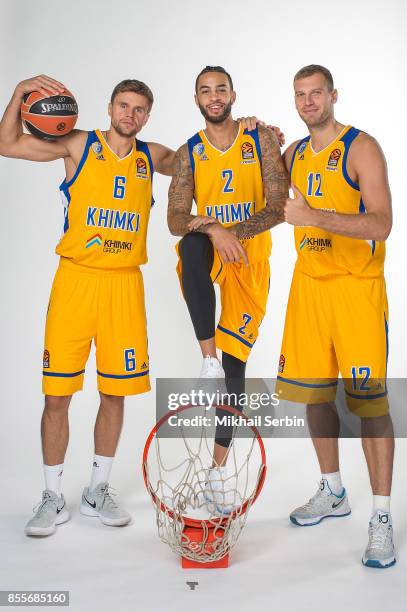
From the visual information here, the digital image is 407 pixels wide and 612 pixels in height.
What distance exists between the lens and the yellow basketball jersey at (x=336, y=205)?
4.57m

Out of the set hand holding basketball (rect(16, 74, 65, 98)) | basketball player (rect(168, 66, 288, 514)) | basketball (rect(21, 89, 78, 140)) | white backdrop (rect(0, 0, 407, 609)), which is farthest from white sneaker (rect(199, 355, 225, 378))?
white backdrop (rect(0, 0, 407, 609))

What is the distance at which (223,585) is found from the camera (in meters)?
4.13

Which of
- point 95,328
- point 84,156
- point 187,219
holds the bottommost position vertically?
point 95,328

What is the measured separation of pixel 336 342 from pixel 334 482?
0.95m

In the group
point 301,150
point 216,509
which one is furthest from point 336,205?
point 216,509

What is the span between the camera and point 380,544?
4.38 m

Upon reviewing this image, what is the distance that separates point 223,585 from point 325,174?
2144mm

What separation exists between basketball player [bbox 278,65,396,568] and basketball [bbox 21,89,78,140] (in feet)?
4.09

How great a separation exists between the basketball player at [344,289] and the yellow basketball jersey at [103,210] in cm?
92

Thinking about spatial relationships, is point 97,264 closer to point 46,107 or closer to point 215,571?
point 46,107

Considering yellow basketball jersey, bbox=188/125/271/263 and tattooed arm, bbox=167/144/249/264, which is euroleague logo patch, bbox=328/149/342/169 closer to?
yellow basketball jersey, bbox=188/125/271/263

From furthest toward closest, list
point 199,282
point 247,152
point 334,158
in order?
point 247,152 < point 334,158 < point 199,282

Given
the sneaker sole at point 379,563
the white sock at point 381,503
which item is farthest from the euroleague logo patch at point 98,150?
the sneaker sole at point 379,563

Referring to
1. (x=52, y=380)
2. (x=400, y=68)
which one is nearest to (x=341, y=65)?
(x=400, y=68)
